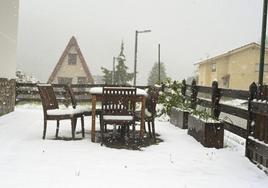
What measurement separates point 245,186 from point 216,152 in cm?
172

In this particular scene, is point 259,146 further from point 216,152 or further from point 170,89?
point 170,89

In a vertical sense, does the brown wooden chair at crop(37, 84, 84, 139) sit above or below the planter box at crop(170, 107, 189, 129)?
above

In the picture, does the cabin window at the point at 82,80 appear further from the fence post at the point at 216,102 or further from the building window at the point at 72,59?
the fence post at the point at 216,102

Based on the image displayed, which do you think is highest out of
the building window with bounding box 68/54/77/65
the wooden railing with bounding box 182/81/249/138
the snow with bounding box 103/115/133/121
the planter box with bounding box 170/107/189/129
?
the building window with bounding box 68/54/77/65

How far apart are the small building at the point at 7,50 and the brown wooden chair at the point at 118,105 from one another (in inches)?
173

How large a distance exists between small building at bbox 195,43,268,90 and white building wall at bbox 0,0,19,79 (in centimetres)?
1675

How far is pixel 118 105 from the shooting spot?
6.18 m

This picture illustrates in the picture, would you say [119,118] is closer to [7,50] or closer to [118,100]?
[118,100]

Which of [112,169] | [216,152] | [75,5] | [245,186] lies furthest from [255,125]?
[75,5]

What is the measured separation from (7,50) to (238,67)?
69.1ft

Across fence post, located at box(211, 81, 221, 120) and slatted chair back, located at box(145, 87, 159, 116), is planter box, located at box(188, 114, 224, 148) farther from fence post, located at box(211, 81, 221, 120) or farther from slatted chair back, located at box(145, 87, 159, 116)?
fence post, located at box(211, 81, 221, 120)

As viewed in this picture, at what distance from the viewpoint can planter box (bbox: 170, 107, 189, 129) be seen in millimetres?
8414

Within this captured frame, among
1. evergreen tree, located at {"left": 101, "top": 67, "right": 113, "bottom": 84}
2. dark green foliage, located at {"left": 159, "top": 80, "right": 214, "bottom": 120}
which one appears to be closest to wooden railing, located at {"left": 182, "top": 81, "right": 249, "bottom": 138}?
dark green foliage, located at {"left": 159, "top": 80, "right": 214, "bottom": 120}

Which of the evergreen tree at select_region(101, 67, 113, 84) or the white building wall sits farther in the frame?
the evergreen tree at select_region(101, 67, 113, 84)
